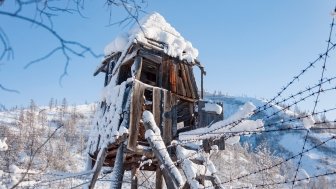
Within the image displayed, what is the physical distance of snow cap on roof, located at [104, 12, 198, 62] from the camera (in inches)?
442

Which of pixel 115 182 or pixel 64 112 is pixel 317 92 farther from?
pixel 64 112

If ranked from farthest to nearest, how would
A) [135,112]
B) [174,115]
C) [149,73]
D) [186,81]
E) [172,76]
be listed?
1. [149,73]
2. [186,81]
3. [172,76]
4. [174,115]
5. [135,112]

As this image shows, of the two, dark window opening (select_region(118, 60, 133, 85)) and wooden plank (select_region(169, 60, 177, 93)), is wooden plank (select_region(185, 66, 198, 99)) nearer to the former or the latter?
wooden plank (select_region(169, 60, 177, 93))

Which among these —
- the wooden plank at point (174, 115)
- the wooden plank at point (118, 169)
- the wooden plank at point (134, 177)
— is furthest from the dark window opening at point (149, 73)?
the wooden plank at point (118, 169)

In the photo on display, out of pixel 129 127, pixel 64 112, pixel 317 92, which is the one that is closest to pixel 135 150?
pixel 129 127

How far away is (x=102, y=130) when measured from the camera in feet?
35.6

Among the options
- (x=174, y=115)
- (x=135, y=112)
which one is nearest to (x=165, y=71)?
(x=174, y=115)

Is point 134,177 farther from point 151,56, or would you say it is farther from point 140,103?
point 151,56

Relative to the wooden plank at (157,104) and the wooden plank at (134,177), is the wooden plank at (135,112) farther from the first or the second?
the wooden plank at (134,177)

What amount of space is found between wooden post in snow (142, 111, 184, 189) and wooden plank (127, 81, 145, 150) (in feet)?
1.39

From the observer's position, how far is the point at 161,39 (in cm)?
1137

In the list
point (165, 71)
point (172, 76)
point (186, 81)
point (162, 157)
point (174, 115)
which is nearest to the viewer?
point (162, 157)

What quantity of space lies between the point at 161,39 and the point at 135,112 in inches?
96.8

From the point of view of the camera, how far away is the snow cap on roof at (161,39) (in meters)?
11.2
